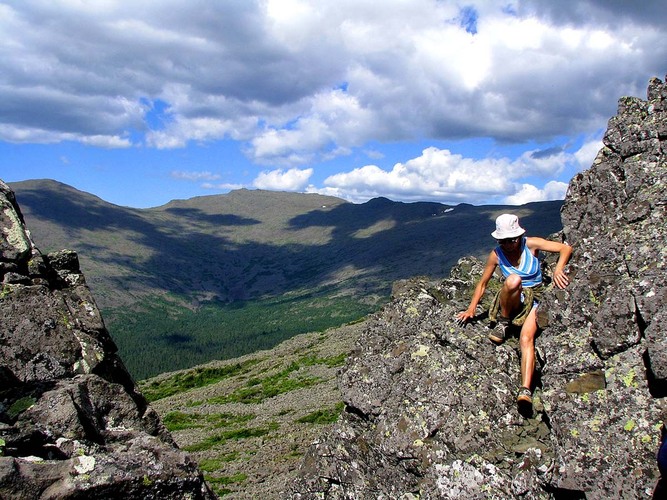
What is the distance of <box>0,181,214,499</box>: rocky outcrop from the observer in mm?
10398

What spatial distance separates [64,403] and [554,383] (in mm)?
12925

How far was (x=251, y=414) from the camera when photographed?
95.4 meters

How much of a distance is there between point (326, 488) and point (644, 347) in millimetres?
9837

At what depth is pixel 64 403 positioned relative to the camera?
12.2 m

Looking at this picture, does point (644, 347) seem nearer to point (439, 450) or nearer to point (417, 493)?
point (439, 450)

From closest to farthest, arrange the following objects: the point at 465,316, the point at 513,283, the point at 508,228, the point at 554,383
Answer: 1. the point at 554,383
2. the point at 513,283
3. the point at 508,228
4. the point at 465,316

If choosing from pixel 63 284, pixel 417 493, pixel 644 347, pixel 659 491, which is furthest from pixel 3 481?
pixel 644 347

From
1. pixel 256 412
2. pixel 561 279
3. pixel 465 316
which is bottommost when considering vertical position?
pixel 256 412

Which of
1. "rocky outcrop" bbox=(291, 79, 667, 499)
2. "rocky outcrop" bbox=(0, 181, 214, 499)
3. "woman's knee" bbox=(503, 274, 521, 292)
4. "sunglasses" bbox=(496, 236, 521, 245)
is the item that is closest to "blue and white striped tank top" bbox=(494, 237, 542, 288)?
"sunglasses" bbox=(496, 236, 521, 245)

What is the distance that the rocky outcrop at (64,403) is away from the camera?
1040 centimetres

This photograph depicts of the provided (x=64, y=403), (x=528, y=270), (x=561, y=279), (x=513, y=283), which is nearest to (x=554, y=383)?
(x=513, y=283)

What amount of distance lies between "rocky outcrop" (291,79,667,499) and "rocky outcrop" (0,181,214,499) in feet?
18.4

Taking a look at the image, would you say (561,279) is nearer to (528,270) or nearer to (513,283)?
(528,270)

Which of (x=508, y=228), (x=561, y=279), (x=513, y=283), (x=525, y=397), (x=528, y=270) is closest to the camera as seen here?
(x=525, y=397)
